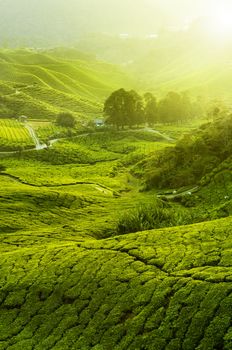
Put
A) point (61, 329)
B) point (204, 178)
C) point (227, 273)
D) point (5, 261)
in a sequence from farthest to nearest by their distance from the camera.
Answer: point (204, 178)
point (5, 261)
point (61, 329)
point (227, 273)

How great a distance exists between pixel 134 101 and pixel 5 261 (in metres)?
128

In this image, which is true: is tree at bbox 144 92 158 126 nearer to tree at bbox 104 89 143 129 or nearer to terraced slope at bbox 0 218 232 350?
tree at bbox 104 89 143 129

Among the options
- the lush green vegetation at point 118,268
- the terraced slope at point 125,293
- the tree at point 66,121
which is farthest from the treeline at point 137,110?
the terraced slope at point 125,293

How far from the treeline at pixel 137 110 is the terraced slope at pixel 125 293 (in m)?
123

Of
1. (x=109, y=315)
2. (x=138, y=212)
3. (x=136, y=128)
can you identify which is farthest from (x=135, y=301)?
(x=136, y=128)

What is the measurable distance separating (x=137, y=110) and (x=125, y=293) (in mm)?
141504

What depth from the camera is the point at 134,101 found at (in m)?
166

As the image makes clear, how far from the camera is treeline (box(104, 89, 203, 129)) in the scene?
537 ft

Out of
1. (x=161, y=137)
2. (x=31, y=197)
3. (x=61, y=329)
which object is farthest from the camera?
(x=161, y=137)

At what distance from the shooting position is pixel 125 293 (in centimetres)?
3216

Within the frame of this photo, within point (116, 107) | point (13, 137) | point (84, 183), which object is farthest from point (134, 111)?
point (84, 183)

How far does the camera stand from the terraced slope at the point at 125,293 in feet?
89.9

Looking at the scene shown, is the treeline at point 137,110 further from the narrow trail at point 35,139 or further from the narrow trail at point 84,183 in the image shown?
the narrow trail at point 84,183

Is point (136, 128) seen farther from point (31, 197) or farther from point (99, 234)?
point (99, 234)
